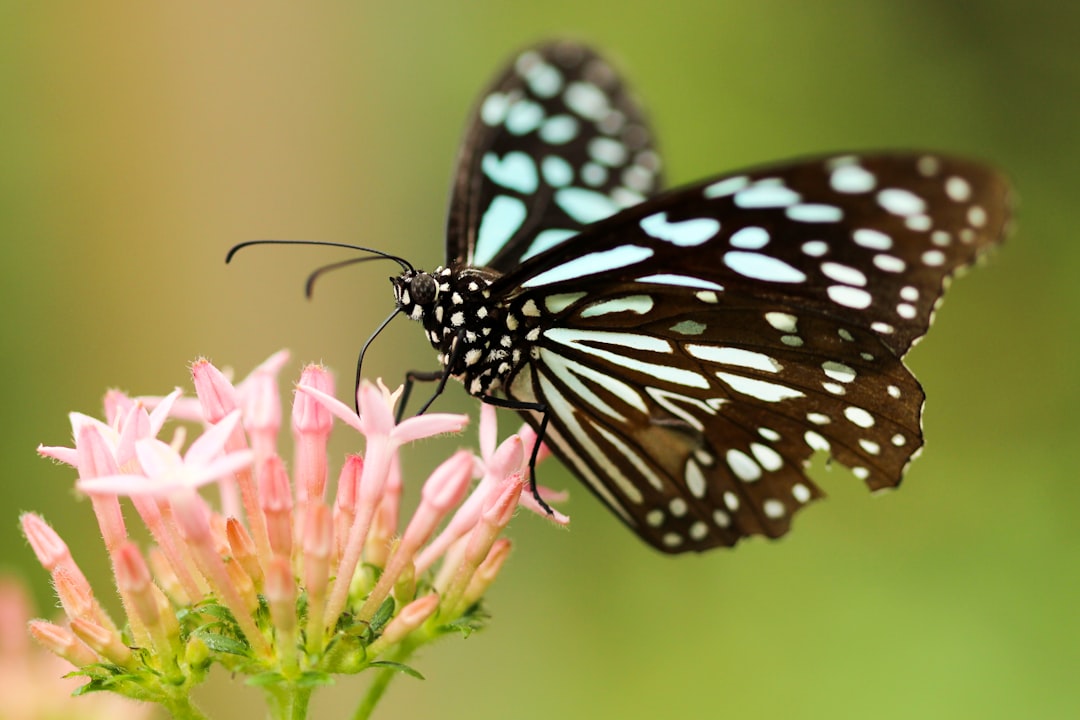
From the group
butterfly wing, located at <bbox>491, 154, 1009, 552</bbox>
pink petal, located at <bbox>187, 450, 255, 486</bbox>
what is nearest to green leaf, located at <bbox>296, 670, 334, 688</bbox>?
pink petal, located at <bbox>187, 450, 255, 486</bbox>

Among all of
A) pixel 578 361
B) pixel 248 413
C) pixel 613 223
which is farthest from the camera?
pixel 578 361

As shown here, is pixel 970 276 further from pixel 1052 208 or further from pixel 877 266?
pixel 877 266

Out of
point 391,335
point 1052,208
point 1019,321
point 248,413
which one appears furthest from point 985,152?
point 248,413

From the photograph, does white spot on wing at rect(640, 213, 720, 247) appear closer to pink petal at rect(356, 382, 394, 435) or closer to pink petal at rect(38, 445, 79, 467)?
pink petal at rect(356, 382, 394, 435)

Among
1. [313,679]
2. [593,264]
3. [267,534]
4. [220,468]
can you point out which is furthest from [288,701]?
[593,264]

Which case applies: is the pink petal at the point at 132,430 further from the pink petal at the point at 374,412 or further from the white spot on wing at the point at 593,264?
the white spot on wing at the point at 593,264

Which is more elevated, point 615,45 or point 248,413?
point 615,45
